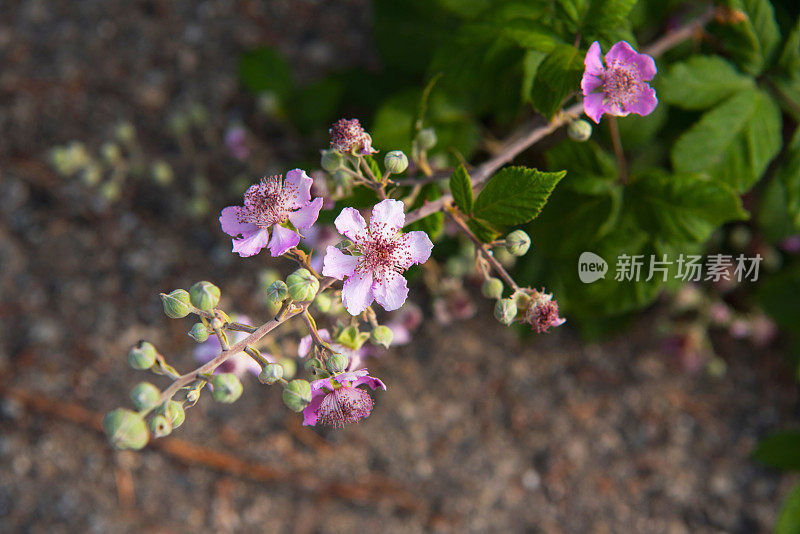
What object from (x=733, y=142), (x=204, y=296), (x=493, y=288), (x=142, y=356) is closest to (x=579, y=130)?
(x=493, y=288)

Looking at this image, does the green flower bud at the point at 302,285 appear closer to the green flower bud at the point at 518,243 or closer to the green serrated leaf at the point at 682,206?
the green flower bud at the point at 518,243

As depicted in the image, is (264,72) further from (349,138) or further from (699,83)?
(699,83)

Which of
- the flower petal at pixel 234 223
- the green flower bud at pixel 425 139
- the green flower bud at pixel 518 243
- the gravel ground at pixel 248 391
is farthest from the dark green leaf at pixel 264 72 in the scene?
the green flower bud at pixel 518 243

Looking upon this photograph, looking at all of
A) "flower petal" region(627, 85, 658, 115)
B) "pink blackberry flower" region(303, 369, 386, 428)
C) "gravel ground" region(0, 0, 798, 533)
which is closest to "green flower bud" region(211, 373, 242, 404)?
"pink blackberry flower" region(303, 369, 386, 428)

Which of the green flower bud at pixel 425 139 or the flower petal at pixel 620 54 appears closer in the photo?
the flower petal at pixel 620 54

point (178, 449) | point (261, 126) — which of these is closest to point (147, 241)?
point (261, 126)

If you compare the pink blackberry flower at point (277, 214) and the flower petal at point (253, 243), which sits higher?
the pink blackberry flower at point (277, 214)

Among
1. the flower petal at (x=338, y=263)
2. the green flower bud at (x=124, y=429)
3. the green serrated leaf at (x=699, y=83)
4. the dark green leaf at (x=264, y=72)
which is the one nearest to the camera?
the green flower bud at (x=124, y=429)
